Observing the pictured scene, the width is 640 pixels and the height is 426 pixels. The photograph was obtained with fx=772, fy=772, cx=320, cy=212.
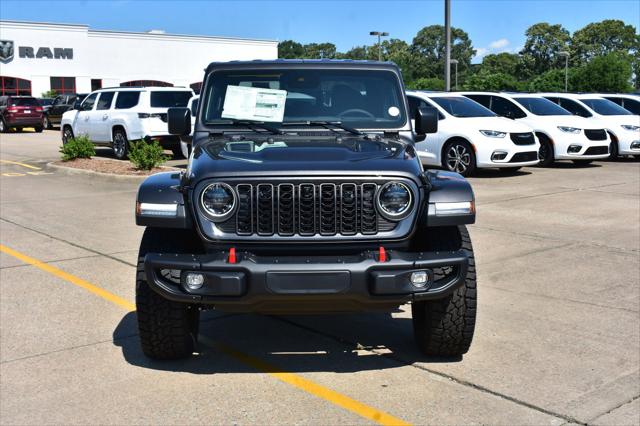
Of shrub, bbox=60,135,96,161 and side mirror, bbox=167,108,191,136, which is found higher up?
side mirror, bbox=167,108,191,136

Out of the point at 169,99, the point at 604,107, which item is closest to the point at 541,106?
the point at 604,107

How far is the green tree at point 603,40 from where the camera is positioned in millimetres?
127688

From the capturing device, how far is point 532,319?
592 centimetres

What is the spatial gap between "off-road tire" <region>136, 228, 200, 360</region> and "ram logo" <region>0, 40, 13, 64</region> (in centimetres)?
5404

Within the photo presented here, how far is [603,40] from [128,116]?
123597mm

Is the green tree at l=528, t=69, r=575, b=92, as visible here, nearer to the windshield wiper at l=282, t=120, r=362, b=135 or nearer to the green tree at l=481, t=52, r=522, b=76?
the windshield wiper at l=282, t=120, r=362, b=135

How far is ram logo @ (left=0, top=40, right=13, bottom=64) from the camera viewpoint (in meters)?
53.3

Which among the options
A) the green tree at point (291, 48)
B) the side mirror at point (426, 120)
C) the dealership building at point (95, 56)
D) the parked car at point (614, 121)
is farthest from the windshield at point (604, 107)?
the green tree at point (291, 48)

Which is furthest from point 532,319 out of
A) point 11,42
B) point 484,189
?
point 11,42

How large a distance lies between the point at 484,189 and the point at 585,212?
9.00 feet

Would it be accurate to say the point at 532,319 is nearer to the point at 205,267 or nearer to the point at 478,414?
the point at 478,414

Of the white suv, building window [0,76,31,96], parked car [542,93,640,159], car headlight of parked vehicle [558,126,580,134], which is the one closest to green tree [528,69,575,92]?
building window [0,76,31,96]

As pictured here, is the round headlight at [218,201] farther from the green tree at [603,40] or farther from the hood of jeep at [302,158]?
the green tree at [603,40]

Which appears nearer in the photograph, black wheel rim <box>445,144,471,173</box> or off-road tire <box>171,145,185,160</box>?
black wheel rim <box>445,144,471,173</box>
